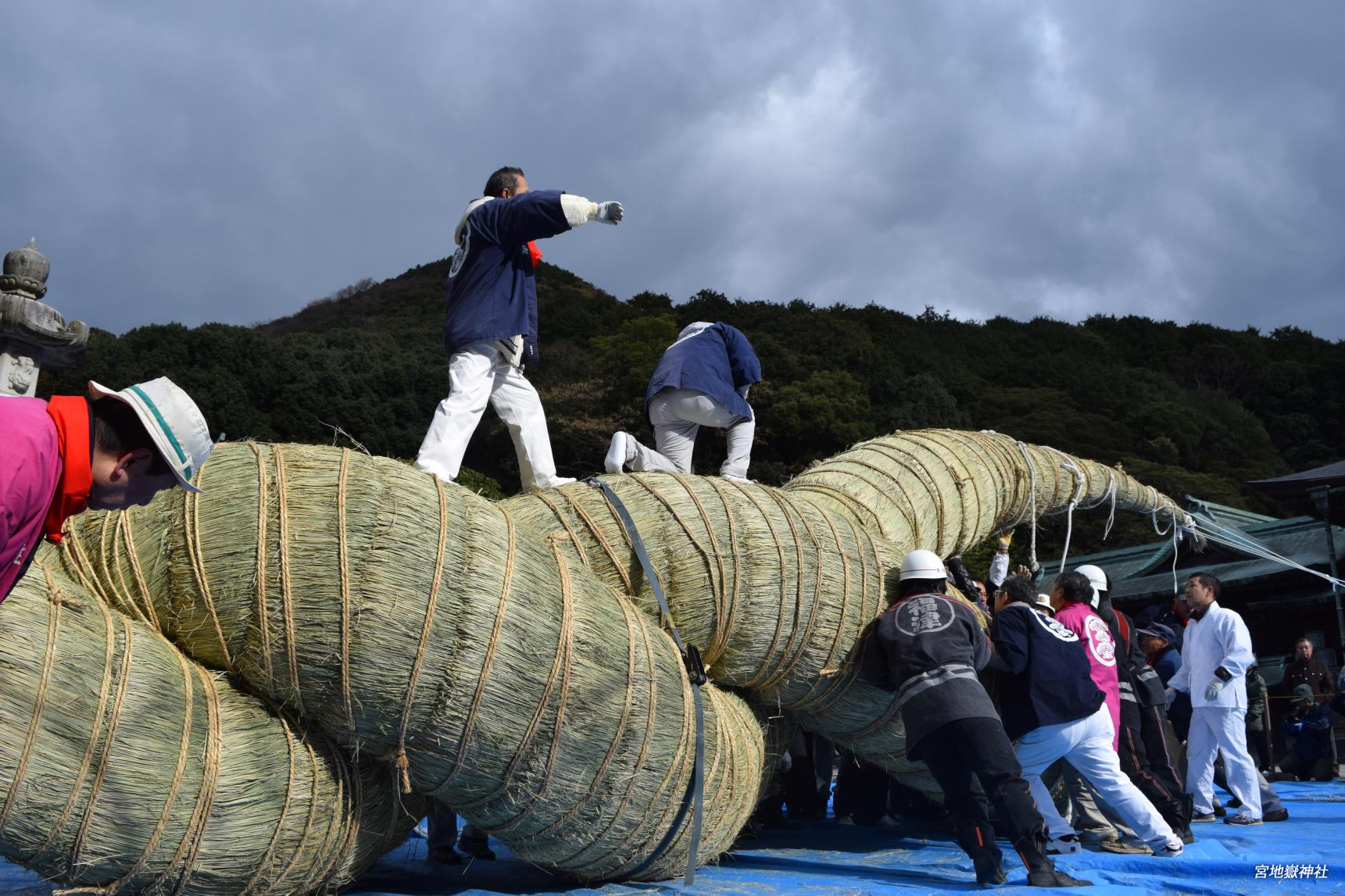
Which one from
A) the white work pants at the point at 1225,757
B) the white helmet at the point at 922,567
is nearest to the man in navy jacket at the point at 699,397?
the white helmet at the point at 922,567

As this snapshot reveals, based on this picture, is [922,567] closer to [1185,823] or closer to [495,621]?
[495,621]

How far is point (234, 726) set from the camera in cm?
339

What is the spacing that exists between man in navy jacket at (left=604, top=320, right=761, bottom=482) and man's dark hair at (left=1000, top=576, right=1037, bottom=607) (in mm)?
1488

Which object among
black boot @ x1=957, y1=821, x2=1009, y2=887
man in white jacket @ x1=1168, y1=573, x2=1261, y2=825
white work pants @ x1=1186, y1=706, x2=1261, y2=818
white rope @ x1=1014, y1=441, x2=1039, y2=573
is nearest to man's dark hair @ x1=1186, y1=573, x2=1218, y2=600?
man in white jacket @ x1=1168, y1=573, x2=1261, y2=825

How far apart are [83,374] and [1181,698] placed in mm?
22956

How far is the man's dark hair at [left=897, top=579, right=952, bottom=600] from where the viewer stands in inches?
195

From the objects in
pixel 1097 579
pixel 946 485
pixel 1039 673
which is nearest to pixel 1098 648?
pixel 1039 673

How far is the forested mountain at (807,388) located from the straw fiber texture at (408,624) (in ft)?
49.7

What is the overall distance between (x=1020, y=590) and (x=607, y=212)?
2.77 meters

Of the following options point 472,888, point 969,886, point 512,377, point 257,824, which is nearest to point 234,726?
point 257,824

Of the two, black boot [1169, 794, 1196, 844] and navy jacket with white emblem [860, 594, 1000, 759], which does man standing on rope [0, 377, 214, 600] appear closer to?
navy jacket with white emblem [860, 594, 1000, 759]

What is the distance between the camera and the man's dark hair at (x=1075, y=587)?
587 centimetres

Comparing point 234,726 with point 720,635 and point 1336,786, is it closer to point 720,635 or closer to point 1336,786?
point 720,635

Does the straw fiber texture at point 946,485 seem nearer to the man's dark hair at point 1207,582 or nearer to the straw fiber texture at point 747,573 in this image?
the straw fiber texture at point 747,573
